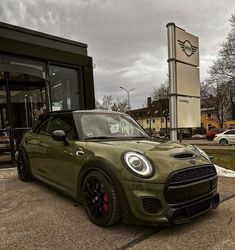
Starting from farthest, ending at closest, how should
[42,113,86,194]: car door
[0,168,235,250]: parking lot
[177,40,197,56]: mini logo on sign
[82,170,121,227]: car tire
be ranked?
[177,40,197,56]: mini logo on sign → [42,113,86,194]: car door → [82,170,121,227]: car tire → [0,168,235,250]: parking lot

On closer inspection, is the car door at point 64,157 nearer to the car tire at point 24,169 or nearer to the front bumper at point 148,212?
the front bumper at point 148,212

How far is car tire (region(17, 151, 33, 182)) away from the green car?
1.30 metres

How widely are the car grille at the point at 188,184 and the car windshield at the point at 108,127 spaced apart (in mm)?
1350

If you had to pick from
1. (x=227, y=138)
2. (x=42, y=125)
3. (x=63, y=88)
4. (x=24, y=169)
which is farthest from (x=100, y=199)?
(x=227, y=138)

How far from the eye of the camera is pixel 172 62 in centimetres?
774

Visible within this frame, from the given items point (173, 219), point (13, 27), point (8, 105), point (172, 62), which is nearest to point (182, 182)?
point (173, 219)

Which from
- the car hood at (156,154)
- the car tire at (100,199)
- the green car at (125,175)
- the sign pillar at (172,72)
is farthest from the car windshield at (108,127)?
the sign pillar at (172,72)

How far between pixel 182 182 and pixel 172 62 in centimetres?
522

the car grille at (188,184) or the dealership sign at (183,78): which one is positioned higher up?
the dealership sign at (183,78)

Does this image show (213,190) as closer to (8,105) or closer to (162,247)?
(162,247)

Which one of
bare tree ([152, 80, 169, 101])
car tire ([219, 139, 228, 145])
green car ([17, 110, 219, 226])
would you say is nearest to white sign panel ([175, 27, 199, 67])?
green car ([17, 110, 219, 226])

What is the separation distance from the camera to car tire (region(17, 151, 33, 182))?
5.79 meters

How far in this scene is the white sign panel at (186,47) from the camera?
789 centimetres

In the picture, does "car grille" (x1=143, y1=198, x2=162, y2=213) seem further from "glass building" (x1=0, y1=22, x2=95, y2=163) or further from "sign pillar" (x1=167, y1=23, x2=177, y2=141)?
"glass building" (x1=0, y1=22, x2=95, y2=163)
